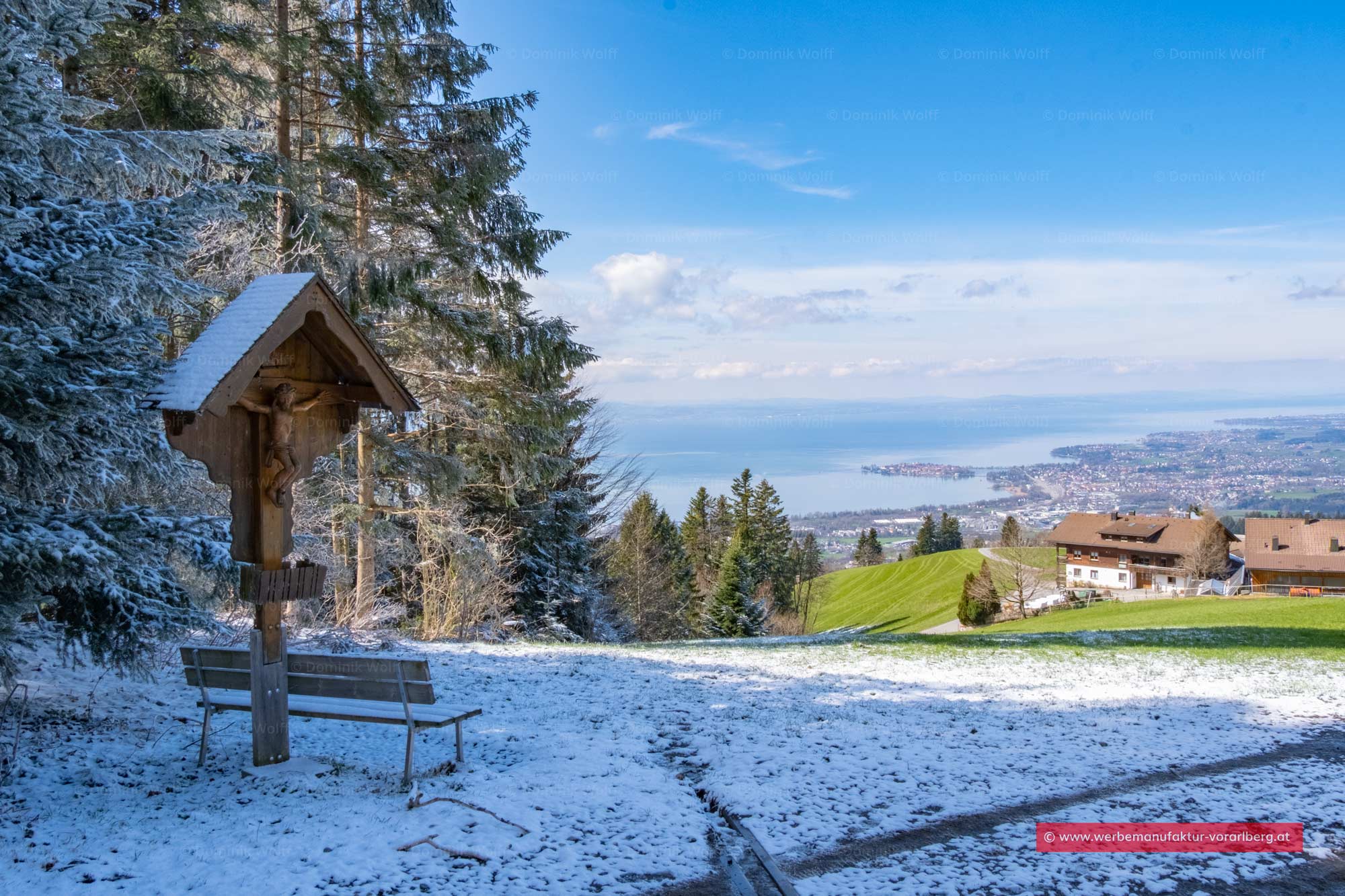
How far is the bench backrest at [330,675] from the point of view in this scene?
523 centimetres

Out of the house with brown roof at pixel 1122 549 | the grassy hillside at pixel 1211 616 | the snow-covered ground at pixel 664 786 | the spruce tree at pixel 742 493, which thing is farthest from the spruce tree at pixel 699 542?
the snow-covered ground at pixel 664 786

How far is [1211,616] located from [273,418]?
1965 cm

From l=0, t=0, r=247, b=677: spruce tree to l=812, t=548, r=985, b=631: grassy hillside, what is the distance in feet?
133

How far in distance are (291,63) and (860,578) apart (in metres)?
56.2

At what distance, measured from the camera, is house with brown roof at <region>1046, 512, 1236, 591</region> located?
52469mm

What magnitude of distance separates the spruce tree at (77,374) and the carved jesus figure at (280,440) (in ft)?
2.46

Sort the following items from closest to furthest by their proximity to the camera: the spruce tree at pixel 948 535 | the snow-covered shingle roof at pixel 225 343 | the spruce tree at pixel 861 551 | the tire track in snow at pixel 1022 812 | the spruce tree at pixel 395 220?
the tire track in snow at pixel 1022 812, the snow-covered shingle roof at pixel 225 343, the spruce tree at pixel 395 220, the spruce tree at pixel 948 535, the spruce tree at pixel 861 551

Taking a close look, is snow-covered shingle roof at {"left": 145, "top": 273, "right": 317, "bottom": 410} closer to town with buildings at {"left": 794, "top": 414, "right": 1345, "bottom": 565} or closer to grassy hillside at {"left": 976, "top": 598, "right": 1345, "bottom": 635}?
grassy hillside at {"left": 976, "top": 598, "right": 1345, "bottom": 635}

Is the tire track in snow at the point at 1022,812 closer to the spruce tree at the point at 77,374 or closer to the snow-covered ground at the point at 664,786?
the snow-covered ground at the point at 664,786

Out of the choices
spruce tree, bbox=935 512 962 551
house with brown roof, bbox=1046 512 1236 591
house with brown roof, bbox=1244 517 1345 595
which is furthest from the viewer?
spruce tree, bbox=935 512 962 551

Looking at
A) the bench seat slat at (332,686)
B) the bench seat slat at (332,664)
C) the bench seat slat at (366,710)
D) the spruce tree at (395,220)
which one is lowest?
the bench seat slat at (366,710)

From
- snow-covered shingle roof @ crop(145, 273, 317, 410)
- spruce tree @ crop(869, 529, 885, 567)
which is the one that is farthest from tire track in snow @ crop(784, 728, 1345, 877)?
spruce tree @ crop(869, 529, 885, 567)

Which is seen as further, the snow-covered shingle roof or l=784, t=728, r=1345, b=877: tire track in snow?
the snow-covered shingle roof

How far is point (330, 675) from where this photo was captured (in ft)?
17.9
